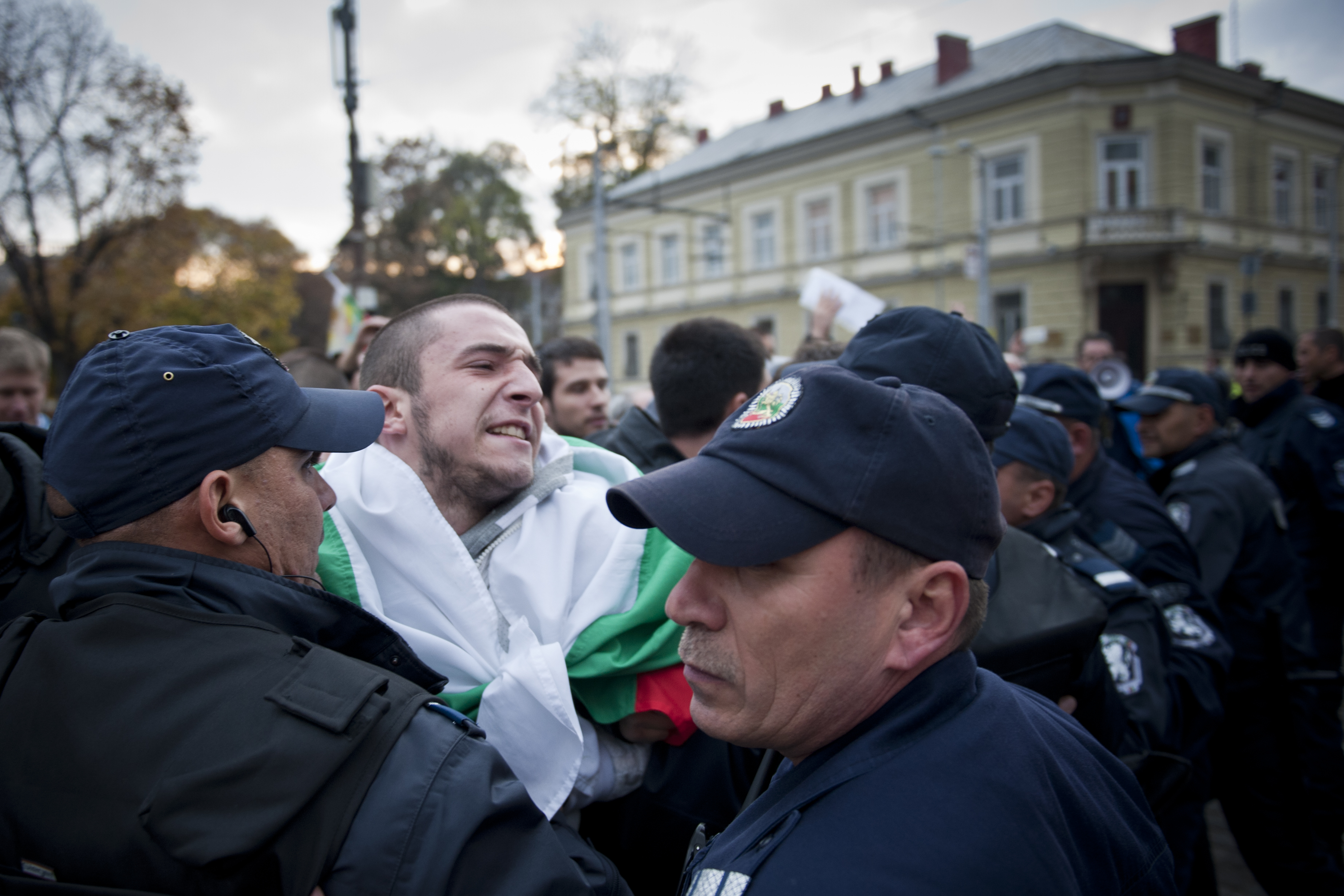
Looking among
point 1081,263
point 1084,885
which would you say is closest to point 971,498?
point 1084,885

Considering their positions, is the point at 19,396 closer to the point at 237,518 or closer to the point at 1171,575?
the point at 237,518

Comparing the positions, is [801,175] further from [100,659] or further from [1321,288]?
[100,659]

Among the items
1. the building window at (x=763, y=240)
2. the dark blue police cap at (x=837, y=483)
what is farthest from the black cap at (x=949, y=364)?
the building window at (x=763, y=240)

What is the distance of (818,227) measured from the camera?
3072 centimetres

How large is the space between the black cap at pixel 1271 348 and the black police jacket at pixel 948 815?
529 centimetres

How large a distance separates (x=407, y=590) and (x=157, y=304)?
22.3 m

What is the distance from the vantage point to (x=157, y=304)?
20422 mm

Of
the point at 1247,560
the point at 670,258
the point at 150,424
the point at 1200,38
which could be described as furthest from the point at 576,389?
the point at 670,258

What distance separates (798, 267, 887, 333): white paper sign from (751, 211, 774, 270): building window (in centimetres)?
2728

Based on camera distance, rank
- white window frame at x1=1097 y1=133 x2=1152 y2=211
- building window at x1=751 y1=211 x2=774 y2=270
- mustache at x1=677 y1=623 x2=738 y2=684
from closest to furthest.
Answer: mustache at x1=677 y1=623 x2=738 y2=684, white window frame at x1=1097 y1=133 x2=1152 y2=211, building window at x1=751 y1=211 x2=774 y2=270

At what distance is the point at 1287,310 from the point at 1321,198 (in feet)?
15.3

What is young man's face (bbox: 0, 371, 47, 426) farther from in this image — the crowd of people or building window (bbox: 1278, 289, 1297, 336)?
building window (bbox: 1278, 289, 1297, 336)

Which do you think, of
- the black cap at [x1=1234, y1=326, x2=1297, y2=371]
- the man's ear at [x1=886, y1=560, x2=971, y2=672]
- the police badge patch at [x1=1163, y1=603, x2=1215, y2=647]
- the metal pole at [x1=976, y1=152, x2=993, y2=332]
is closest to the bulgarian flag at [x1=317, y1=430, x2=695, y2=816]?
the man's ear at [x1=886, y1=560, x2=971, y2=672]

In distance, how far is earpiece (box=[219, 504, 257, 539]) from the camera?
4.83 feet
